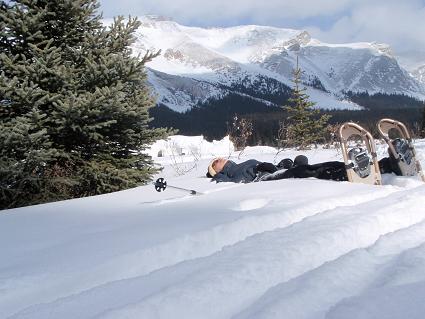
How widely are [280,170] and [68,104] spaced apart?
339cm

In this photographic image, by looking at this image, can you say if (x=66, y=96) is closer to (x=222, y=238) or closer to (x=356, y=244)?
(x=222, y=238)

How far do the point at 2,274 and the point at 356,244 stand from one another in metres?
2.22

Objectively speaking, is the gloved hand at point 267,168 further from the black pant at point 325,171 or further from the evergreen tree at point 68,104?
the evergreen tree at point 68,104

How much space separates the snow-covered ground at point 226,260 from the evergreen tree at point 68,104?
246 cm

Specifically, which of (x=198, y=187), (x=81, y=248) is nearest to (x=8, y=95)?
(x=198, y=187)

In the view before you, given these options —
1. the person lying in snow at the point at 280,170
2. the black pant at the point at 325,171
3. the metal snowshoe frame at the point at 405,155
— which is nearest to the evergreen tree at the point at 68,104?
the person lying in snow at the point at 280,170

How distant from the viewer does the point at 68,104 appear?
6559mm

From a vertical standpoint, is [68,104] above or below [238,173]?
above

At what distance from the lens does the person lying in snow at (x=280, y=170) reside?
622cm

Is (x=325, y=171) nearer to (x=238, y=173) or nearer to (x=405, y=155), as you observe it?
(x=405, y=155)

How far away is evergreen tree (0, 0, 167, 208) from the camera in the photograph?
6.64 m

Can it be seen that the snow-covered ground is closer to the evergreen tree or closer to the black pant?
the black pant

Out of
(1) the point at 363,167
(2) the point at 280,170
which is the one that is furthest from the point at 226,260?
(2) the point at 280,170

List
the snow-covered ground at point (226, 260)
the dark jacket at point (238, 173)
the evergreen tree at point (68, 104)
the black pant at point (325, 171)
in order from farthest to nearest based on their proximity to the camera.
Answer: the dark jacket at point (238, 173), the evergreen tree at point (68, 104), the black pant at point (325, 171), the snow-covered ground at point (226, 260)
